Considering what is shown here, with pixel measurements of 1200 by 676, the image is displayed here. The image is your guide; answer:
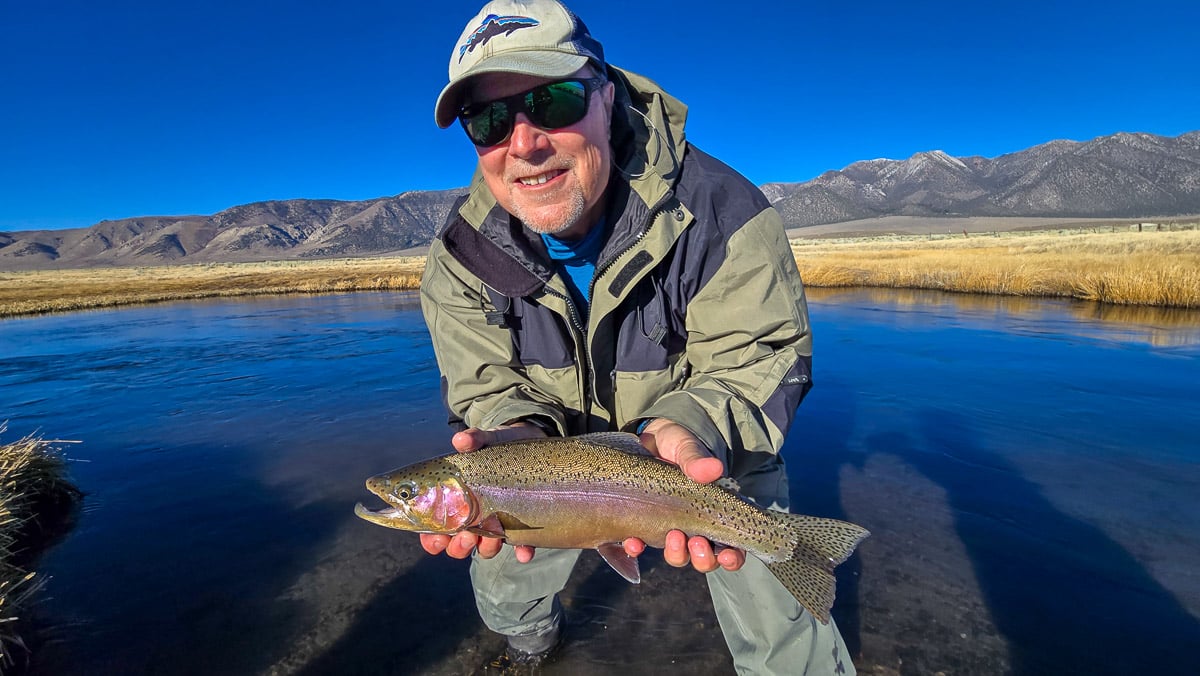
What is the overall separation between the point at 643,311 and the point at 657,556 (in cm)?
289

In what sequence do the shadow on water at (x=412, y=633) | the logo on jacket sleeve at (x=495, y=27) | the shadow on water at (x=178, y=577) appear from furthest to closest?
1. the shadow on water at (x=178, y=577)
2. the shadow on water at (x=412, y=633)
3. the logo on jacket sleeve at (x=495, y=27)

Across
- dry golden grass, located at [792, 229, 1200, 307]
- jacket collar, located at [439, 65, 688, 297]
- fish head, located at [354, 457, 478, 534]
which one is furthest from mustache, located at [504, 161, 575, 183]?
dry golden grass, located at [792, 229, 1200, 307]

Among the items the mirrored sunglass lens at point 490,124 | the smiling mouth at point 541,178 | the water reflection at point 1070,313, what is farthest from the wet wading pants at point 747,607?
the water reflection at point 1070,313

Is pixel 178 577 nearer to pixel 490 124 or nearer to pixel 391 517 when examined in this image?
pixel 391 517

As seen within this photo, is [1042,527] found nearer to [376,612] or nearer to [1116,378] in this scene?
[376,612]

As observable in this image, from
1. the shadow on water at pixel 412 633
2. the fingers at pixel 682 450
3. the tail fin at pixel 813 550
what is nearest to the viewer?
the fingers at pixel 682 450

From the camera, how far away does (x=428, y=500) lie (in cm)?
266

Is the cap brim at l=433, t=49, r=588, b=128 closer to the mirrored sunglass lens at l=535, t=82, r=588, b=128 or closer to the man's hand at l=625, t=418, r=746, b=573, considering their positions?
the mirrored sunglass lens at l=535, t=82, r=588, b=128

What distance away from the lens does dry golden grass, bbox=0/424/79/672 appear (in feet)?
13.2

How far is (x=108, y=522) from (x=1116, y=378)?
1447 centimetres

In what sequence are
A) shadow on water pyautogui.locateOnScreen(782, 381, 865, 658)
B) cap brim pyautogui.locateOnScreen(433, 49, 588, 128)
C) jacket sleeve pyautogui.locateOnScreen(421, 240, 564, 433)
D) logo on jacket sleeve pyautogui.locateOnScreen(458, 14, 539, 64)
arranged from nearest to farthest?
cap brim pyautogui.locateOnScreen(433, 49, 588, 128) < logo on jacket sleeve pyautogui.locateOnScreen(458, 14, 539, 64) < jacket sleeve pyautogui.locateOnScreen(421, 240, 564, 433) < shadow on water pyautogui.locateOnScreen(782, 381, 865, 658)

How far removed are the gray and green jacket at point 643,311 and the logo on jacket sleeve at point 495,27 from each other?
2.20ft

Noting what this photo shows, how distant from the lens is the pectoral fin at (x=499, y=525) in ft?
8.79

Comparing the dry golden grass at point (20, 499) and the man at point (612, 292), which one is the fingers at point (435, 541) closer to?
the man at point (612, 292)
